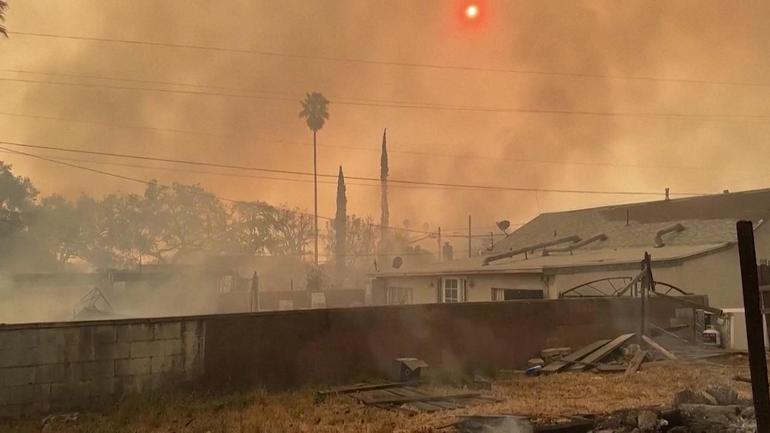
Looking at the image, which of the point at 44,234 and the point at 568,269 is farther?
the point at 44,234

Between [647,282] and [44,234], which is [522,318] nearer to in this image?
[647,282]

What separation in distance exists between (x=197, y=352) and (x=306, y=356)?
186 centimetres

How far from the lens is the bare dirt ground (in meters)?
7.39

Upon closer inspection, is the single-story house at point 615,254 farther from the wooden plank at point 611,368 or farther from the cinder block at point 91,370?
the cinder block at point 91,370

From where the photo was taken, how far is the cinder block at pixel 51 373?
311 inches

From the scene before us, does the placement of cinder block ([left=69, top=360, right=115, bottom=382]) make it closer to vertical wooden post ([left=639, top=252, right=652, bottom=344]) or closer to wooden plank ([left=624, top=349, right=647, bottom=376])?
wooden plank ([left=624, top=349, right=647, bottom=376])

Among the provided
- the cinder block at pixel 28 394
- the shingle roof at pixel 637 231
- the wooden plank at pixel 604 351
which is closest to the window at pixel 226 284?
the shingle roof at pixel 637 231

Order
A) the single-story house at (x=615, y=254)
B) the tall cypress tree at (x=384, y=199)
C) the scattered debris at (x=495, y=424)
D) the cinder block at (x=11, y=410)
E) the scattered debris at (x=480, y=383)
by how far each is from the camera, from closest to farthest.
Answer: the scattered debris at (x=495, y=424), the cinder block at (x=11, y=410), the scattered debris at (x=480, y=383), the single-story house at (x=615, y=254), the tall cypress tree at (x=384, y=199)

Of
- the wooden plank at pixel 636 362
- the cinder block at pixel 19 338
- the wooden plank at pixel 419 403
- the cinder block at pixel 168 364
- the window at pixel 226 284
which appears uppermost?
the window at pixel 226 284

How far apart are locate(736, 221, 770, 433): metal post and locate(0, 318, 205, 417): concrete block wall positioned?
24.6 ft

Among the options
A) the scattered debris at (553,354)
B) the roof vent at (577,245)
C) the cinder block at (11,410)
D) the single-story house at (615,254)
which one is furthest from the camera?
the roof vent at (577,245)

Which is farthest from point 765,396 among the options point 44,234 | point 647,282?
point 44,234

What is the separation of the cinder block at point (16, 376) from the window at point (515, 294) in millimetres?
13687

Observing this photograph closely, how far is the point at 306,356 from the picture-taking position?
33.1 ft
